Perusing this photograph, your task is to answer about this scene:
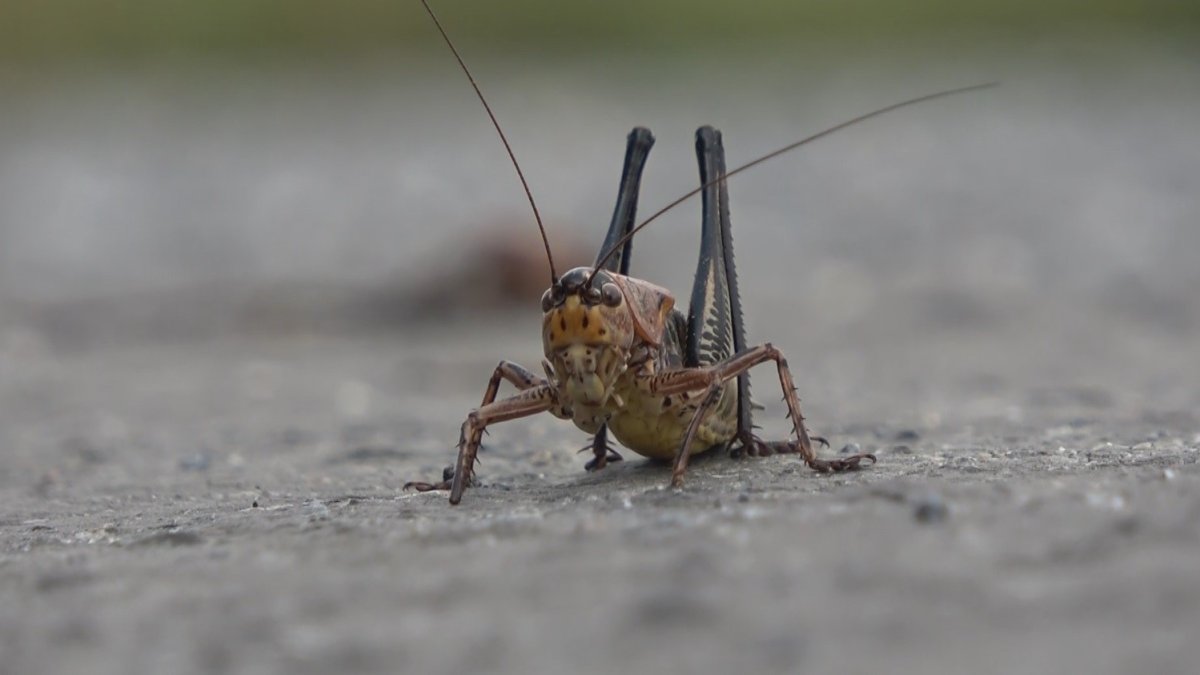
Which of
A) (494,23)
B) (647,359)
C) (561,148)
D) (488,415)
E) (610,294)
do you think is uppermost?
(494,23)

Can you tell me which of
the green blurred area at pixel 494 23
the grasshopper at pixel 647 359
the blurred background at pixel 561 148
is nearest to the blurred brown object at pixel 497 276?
the blurred background at pixel 561 148

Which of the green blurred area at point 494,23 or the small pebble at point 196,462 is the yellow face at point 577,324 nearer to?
the small pebble at point 196,462

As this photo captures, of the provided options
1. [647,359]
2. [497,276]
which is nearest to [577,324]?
[647,359]

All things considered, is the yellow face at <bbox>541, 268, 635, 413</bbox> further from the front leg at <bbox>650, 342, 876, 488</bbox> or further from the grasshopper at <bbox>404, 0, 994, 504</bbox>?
the front leg at <bbox>650, 342, 876, 488</bbox>

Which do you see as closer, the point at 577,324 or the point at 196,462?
the point at 577,324

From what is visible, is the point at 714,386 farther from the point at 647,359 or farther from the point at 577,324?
the point at 577,324

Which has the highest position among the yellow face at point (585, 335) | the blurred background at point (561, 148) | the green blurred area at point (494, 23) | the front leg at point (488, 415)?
the green blurred area at point (494, 23)
